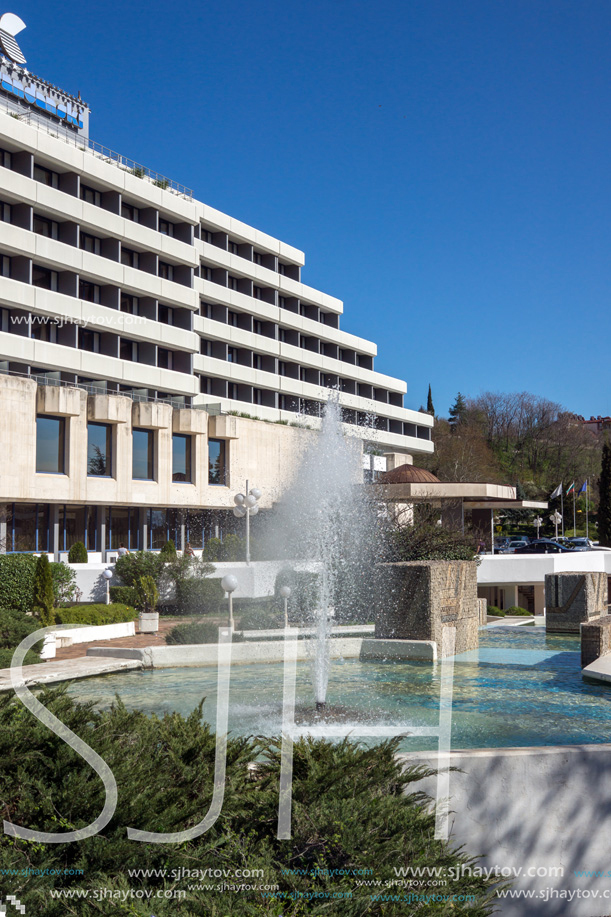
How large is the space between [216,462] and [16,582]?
21.5m

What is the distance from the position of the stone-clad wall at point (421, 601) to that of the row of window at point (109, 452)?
21.2m

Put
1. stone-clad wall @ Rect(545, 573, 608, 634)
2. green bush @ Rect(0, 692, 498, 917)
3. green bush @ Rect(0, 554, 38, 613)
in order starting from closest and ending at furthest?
green bush @ Rect(0, 692, 498, 917)
stone-clad wall @ Rect(545, 573, 608, 634)
green bush @ Rect(0, 554, 38, 613)

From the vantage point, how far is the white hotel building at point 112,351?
112 feet

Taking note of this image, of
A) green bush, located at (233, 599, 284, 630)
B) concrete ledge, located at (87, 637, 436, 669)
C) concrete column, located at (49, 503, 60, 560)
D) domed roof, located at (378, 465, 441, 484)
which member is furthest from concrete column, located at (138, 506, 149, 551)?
concrete ledge, located at (87, 637, 436, 669)

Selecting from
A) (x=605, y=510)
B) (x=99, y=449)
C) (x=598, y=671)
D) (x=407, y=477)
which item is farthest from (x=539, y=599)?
(x=598, y=671)

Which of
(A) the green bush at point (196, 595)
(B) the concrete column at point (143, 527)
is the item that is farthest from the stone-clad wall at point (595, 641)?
(B) the concrete column at point (143, 527)

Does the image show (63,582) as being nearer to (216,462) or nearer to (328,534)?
(328,534)

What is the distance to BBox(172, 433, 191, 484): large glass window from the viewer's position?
4088cm

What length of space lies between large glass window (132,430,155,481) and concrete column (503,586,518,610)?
18445 millimetres

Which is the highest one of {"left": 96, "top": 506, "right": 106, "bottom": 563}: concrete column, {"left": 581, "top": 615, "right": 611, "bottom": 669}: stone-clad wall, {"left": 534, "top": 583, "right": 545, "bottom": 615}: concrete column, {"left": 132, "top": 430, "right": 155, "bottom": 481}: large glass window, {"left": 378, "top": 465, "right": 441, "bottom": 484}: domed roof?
{"left": 132, "top": 430, "right": 155, "bottom": 481}: large glass window

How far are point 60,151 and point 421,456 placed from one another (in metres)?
50.2

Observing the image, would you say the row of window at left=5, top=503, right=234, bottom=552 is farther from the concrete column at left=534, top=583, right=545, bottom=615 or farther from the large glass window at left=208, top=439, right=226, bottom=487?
the concrete column at left=534, top=583, right=545, bottom=615

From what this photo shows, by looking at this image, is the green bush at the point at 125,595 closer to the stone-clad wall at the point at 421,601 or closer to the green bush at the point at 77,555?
the green bush at the point at 77,555

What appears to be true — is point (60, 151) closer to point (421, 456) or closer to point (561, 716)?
point (561, 716)
